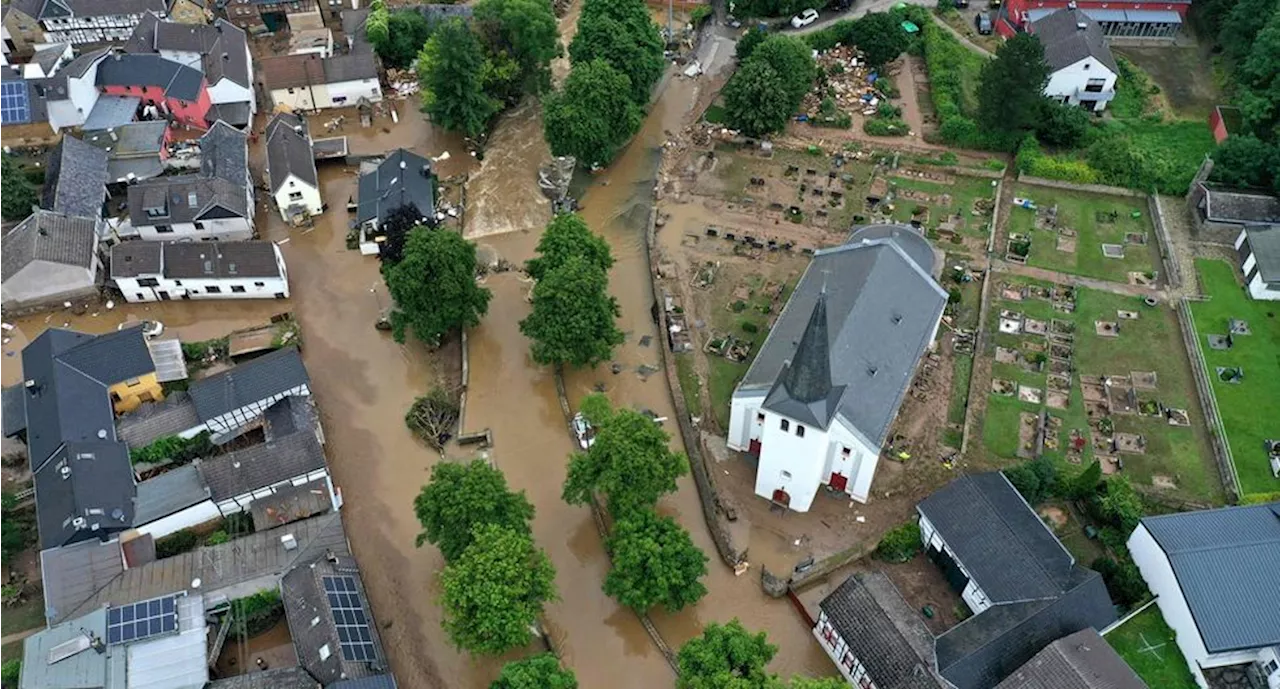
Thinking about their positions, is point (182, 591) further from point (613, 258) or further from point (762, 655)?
point (613, 258)

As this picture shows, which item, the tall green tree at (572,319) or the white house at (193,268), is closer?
the tall green tree at (572,319)

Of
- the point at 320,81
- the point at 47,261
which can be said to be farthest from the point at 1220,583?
the point at 320,81

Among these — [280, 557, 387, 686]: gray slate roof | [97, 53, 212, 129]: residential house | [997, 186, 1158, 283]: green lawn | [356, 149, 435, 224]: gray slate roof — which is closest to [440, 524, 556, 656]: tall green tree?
[280, 557, 387, 686]: gray slate roof

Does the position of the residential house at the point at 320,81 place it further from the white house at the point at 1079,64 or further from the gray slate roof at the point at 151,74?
the white house at the point at 1079,64

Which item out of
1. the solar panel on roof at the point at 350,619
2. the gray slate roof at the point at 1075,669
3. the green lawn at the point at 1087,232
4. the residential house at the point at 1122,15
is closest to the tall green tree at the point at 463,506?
the solar panel on roof at the point at 350,619

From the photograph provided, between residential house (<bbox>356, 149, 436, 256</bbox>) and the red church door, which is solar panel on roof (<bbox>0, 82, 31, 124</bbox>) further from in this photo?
the red church door

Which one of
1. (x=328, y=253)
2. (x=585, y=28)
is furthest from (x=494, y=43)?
(x=328, y=253)

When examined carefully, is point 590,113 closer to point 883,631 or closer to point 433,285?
point 433,285
